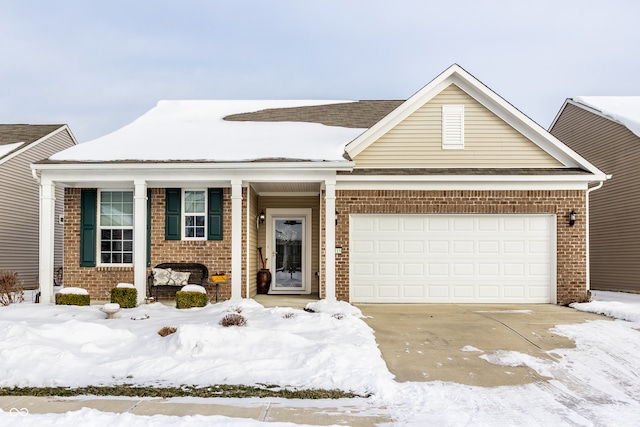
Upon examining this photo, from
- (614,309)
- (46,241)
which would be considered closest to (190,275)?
(46,241)

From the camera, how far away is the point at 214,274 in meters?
12.0

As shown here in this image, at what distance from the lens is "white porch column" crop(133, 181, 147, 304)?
1115 cm

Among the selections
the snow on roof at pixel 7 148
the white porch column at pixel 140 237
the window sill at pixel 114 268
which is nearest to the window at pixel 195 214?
the white porch column at pixel 140 237

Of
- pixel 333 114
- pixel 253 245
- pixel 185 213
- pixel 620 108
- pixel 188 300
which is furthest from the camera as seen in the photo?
pixel 620 108

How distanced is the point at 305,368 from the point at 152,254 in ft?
23.6

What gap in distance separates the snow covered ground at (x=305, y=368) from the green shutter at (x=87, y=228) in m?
3.83

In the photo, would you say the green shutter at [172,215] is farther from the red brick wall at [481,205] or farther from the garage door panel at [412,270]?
the garage door panel at [412,270]

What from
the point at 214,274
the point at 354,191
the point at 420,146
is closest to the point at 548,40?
the point at 420,146

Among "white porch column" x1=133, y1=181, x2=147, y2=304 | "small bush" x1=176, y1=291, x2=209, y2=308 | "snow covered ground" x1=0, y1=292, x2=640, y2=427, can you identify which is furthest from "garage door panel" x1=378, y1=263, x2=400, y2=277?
"white porch column" x1=133, y1=181, x2=147, y2=304

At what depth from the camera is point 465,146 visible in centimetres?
1216

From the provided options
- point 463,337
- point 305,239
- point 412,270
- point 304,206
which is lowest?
point 463,337

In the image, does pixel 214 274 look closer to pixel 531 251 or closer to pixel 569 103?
pixel 531 251

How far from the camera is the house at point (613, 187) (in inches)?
622

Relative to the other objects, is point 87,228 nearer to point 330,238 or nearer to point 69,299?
point 69,299
